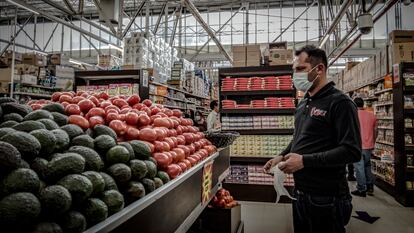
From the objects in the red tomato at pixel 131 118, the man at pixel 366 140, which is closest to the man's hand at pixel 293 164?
the red tomato at pixel 131 118

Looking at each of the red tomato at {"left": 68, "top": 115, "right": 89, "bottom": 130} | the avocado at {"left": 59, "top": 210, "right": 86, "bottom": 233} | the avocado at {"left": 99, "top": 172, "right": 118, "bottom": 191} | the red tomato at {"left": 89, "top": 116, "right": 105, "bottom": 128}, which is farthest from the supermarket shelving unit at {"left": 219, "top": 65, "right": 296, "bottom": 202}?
the avocado at {"left": 59, "top": 210, "right": 86, "bottom": 233}

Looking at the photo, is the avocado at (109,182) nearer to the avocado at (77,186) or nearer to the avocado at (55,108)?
the avocado at (77,186)

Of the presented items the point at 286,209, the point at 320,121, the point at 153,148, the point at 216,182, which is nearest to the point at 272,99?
the point at 286,209

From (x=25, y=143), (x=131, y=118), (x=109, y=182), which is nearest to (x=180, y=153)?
(x=131, y=118)

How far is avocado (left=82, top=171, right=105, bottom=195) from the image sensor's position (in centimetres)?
106

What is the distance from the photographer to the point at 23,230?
81 cm

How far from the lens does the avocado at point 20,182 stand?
0.85 meters

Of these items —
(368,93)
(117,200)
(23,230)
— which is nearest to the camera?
(23,230)

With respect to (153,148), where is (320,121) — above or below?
above

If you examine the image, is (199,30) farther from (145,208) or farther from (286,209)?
(145,208)

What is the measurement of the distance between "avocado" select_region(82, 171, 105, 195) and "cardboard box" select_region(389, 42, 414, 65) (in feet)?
20.1

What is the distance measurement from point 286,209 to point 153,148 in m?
3.87

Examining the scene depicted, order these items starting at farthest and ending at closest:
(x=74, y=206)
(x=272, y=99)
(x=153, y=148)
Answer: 1. (x=272, y=99)
2. (x=153, y=148)
3. (x=74, y=206)

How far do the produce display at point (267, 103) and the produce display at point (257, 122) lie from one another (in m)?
0.19
